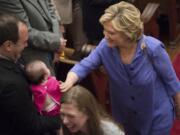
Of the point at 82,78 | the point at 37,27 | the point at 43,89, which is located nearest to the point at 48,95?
the point at 43,89

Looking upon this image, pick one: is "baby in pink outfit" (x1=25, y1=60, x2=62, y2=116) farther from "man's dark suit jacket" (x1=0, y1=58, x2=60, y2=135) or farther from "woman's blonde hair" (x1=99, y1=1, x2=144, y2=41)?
"woman's blonde hair" (x1=99, y1=1, x2=144, y2=41)

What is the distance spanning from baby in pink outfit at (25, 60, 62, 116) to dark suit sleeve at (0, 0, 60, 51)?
0.87 ft

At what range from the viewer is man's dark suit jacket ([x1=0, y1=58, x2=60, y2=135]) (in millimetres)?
1884

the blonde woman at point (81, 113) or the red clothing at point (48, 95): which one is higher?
the blonde woman at point (81, 113)

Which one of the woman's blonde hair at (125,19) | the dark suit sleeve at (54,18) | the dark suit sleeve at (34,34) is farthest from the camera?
the dark suit sleeve at (54,18)

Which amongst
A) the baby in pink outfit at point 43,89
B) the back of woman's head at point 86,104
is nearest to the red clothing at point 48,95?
the baby in pink outfit at point 43,89

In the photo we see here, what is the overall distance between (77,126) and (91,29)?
1346mm

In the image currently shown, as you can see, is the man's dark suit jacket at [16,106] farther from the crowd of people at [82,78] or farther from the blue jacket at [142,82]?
the blue jacket at [142,82]

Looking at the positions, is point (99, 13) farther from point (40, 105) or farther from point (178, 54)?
point (178, 54)

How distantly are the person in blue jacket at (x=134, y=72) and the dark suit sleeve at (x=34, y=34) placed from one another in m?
0.28

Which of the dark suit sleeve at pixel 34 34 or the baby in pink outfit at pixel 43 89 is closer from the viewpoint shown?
the baby in pink outfit at pixel 43 89

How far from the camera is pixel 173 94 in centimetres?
231

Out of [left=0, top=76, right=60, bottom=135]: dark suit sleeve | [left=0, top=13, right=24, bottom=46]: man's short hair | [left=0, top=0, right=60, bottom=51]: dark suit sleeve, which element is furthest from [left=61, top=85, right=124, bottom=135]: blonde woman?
[left=0, top=0, right=60, bottom=51]: dark suit sleeve

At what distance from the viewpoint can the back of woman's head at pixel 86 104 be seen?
1.91 m
